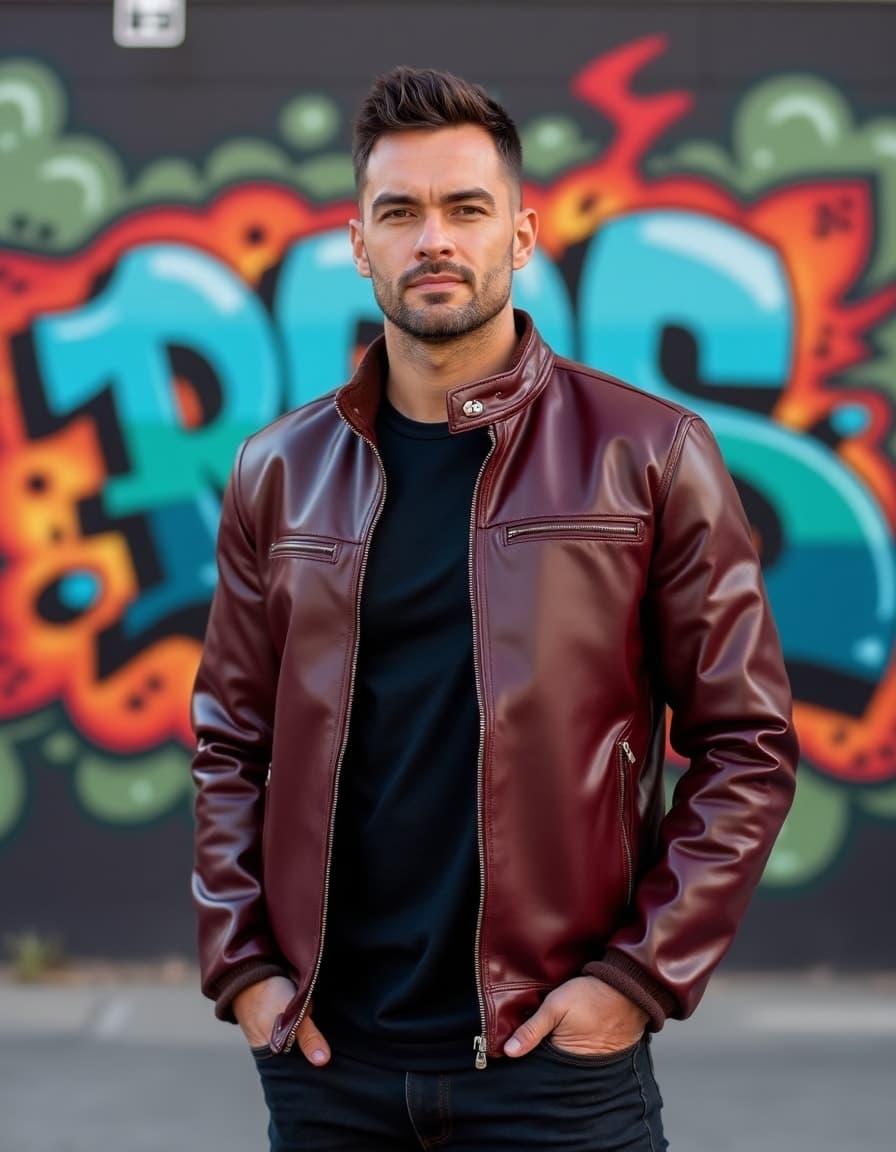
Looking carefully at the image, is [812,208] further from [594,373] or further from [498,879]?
[498,879]

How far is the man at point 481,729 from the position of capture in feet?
7.31

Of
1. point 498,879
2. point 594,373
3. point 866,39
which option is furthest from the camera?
point 866,39

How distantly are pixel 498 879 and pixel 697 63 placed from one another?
4487 mm

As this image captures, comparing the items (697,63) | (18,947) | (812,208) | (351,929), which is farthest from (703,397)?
(351,929)

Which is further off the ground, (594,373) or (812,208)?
(594,373)

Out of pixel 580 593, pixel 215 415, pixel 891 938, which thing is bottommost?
pixel 891 938

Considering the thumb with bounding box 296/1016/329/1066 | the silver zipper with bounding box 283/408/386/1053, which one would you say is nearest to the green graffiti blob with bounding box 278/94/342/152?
the silver zipper with bounding box 283/408/386/1053

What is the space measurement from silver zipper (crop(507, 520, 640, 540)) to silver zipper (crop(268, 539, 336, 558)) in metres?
0.32

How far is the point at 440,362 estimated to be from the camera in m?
2.46

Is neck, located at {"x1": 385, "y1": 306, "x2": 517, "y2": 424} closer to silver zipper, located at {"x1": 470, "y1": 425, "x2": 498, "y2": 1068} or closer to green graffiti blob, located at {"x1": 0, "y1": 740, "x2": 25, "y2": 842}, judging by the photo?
silver zipper, located at {"x1": 470, "y1": 425, "x2": 498, "y2": 1068}

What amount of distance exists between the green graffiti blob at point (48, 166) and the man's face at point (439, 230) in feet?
12.6

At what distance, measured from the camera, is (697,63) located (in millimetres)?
5883

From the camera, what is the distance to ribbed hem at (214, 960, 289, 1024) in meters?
2.44

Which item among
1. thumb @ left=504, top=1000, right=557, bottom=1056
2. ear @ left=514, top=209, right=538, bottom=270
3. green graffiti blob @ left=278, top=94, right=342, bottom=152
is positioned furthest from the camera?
green graffiti blob @ left=278, top=94, right=342, bottom=152
